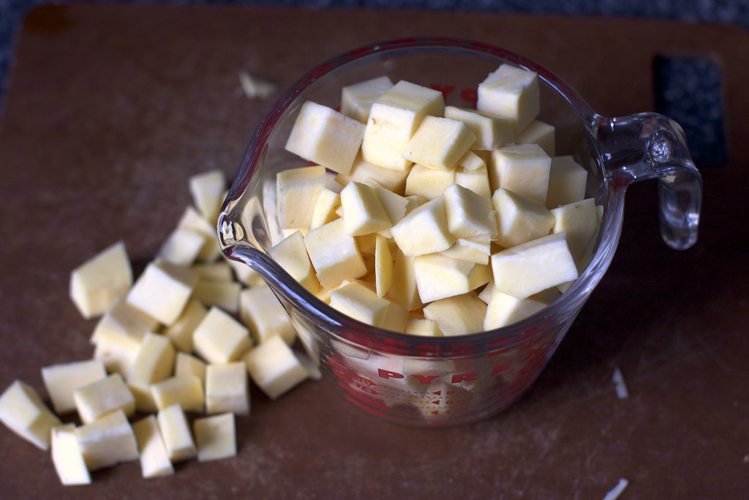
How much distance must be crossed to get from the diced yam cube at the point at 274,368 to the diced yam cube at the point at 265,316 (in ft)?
0.07

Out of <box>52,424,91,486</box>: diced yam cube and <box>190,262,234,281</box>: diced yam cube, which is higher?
<box>190,262,234,281</box>: diced yam cube

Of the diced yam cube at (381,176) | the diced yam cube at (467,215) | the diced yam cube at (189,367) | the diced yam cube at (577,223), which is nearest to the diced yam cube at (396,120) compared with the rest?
the diced yam cube at (381,176)

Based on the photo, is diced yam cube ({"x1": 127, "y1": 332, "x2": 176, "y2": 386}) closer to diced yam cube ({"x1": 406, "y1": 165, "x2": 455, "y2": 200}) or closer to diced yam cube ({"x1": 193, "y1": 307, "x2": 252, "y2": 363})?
diced yam cube ({"x1": 193, "y1": 307, "x2": 252, "y2": 363})

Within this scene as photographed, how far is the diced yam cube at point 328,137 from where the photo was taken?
1099 mm

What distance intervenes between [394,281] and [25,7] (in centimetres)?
132

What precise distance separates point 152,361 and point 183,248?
0.21m

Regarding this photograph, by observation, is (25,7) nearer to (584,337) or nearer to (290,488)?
(290,488)

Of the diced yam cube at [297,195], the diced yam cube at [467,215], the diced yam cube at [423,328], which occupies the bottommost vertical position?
the diced yam cube at [423,328]

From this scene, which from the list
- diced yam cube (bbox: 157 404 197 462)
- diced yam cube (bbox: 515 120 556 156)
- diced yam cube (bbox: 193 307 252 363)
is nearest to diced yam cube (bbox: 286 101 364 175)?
diced yam cube (bbox: 515 120 556 156)

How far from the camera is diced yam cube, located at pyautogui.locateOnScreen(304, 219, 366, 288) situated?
3.36ft

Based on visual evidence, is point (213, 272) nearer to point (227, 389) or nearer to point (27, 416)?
point (227, 389)

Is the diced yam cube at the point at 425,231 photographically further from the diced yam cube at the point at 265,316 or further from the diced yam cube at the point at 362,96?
the diced yam cube at the point at 265,316

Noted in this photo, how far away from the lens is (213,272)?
1407 millimetres

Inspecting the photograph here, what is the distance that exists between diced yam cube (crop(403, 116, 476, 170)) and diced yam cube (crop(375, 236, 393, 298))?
0.12 metres
